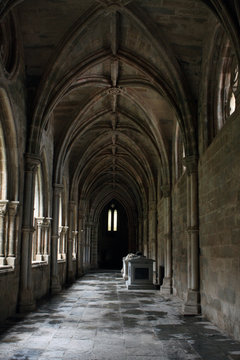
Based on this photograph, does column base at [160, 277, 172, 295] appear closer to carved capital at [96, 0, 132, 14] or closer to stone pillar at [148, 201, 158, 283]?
stone pillar at [148, 201, 158, 283]

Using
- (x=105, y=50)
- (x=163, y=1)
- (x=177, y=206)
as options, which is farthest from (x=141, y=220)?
(x=163, y=1)

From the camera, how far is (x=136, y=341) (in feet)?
21.1

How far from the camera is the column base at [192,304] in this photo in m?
9.50

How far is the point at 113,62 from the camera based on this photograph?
479 inches

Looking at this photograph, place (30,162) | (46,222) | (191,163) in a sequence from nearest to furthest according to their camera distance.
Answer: (30,162) < (191,163) < (46,222)

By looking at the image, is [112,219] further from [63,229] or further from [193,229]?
[193,229]

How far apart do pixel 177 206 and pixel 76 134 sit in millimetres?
5263

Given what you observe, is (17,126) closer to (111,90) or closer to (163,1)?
(163,1)

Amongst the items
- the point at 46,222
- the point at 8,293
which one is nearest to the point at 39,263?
the point at 46,222

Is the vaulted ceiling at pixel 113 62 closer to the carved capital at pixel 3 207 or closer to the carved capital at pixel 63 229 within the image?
the carved capital at pixel 3 207

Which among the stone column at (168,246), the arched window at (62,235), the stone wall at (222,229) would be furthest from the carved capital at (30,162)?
the arched window at (62,235)

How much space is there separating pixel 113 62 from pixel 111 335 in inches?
319

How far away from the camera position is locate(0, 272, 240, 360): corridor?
18.4 ft

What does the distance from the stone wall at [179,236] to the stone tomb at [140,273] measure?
71.8 inches
